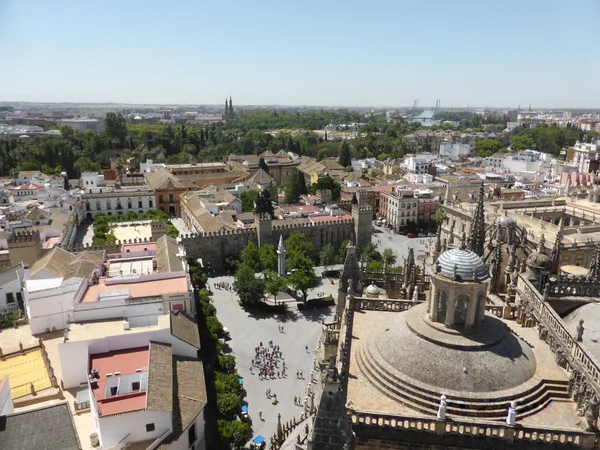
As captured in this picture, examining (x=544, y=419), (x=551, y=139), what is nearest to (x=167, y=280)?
(x=544, y=419)

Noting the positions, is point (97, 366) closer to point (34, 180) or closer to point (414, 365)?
point (414, 365)

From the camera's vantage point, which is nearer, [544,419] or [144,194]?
[544,419]

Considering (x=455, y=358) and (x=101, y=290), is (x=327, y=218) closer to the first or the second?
(x=101, y=290)

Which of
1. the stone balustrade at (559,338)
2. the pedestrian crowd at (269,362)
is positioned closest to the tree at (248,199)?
the pedestrian crowd at (269,362)

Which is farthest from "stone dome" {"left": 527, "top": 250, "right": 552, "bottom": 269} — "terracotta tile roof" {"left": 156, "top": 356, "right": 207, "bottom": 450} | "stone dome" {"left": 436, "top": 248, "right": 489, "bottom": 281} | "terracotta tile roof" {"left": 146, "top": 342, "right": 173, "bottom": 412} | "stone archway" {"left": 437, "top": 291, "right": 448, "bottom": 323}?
"terracotta tile roof" {"left": 146, "top": 342, "right": 173, "bottom": 412}

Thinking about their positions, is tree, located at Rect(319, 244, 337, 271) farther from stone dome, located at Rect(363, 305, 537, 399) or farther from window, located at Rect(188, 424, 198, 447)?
stone dome, located at Rect(363, 305, 537, 399)

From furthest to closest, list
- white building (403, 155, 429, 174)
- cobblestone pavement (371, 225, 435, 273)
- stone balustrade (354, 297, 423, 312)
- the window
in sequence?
white building (403, 155, 429, 174) < cobblestone pavement (371, 225, 435, 273) < the window < stone balustrade (354, 297, 423, 312)
